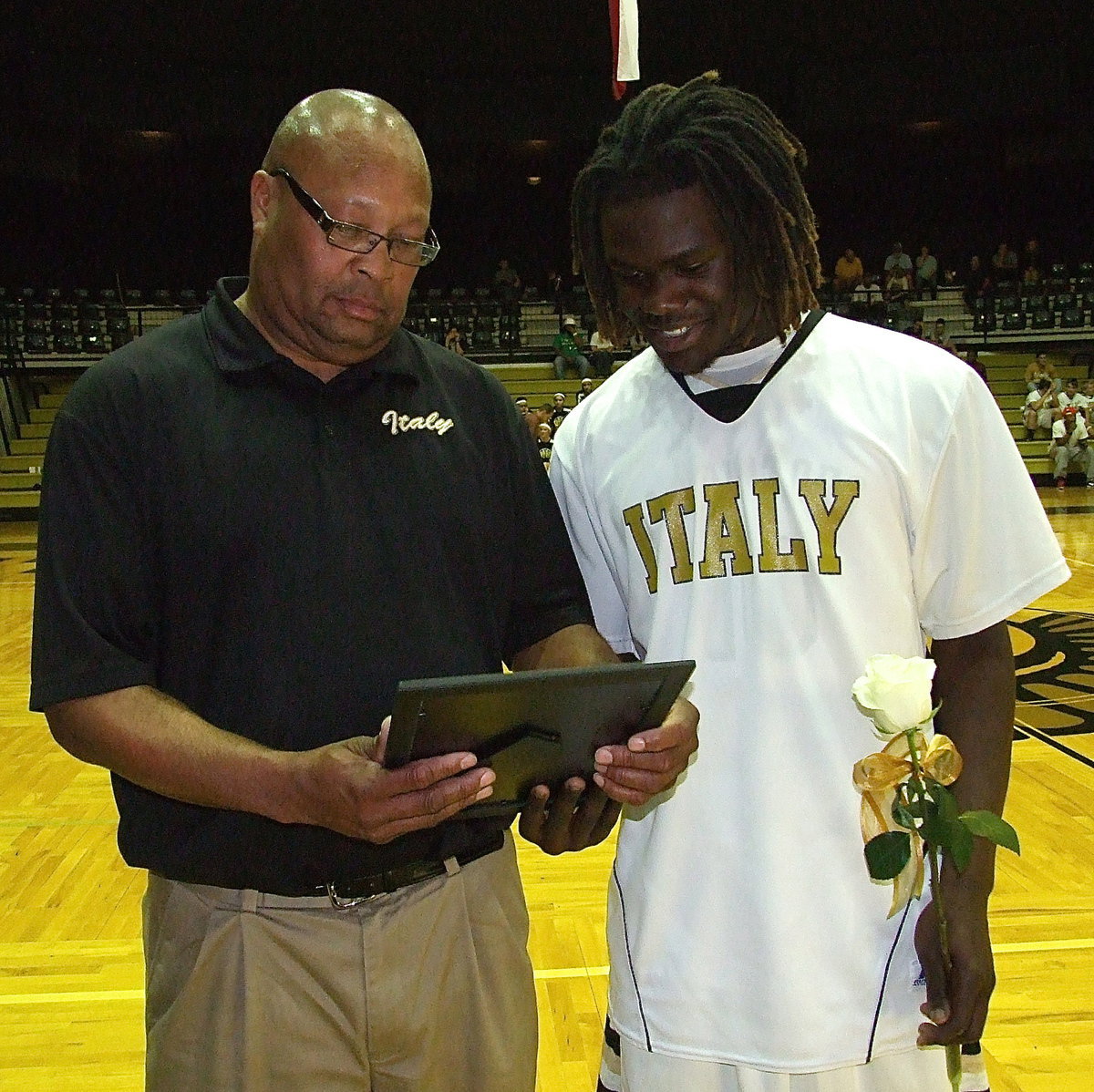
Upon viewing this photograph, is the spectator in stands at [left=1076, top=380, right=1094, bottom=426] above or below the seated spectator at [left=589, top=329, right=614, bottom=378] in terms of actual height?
below

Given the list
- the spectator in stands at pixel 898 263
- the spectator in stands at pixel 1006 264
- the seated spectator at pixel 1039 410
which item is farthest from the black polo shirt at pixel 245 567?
the spectator in stands at pixel 1006 264

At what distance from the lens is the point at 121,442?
1460 mm

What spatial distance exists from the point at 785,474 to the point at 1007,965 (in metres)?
2.07

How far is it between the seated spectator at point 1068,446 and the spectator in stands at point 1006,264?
16.2ft

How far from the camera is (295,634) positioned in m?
1.49

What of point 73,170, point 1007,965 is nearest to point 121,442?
point 1007,965

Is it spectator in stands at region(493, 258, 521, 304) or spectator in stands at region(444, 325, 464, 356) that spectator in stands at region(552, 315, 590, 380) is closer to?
spectator in stands at region(444, 325, 464, 356)

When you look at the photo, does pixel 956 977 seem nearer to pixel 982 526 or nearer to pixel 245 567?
pixel 982 526

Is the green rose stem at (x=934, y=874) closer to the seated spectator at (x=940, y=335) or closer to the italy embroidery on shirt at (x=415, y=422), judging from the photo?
the italy embroidery on shirt at (x=415, y=422)

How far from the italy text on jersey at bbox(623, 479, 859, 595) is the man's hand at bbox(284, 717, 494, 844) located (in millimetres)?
417

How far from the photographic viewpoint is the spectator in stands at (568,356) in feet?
56.1


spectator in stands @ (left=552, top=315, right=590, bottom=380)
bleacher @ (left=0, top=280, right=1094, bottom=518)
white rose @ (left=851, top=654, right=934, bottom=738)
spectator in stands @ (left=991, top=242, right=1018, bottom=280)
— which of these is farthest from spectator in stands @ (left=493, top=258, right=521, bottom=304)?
white rose @ (left=851, top=654, right=934, bottom=738)

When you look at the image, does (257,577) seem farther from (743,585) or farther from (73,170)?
(73,170)

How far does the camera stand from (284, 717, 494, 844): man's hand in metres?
1.24
